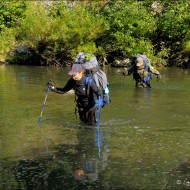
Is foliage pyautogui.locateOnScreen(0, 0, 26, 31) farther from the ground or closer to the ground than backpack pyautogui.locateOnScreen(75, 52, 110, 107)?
farther from the ground

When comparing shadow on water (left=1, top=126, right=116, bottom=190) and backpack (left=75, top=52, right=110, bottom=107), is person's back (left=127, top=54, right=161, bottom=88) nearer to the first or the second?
backpack (left=75, top=52, right=110, bottom=107)

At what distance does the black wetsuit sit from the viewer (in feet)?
41.8

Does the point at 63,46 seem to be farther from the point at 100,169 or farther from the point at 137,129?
the point at 100,169

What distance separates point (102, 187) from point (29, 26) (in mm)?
29553

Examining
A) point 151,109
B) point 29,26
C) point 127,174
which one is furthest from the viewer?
point 29,26

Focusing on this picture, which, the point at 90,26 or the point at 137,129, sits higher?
the point at 90,26

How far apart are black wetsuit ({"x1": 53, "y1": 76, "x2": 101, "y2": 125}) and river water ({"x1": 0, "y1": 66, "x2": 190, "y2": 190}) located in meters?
0.39

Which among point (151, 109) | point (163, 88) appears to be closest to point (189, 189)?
point (151, 109)

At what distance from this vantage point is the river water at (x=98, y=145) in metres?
9.09

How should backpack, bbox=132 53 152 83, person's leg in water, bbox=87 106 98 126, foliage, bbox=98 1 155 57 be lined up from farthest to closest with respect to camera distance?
1. foliage, bbox=98 1 155 57
2. backpack, bbox=132 53 152 83
3. person's leg in water, bbox=87 106 98 126

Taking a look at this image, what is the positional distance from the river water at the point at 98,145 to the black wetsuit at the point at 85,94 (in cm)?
39

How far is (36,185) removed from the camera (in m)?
8.77

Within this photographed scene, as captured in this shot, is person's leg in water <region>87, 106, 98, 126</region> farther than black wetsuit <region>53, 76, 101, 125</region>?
Yes

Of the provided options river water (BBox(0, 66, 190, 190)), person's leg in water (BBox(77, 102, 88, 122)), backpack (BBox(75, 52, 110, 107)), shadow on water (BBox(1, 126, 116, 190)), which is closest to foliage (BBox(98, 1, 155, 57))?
river water (BBox(0, 66, 190, 190))
